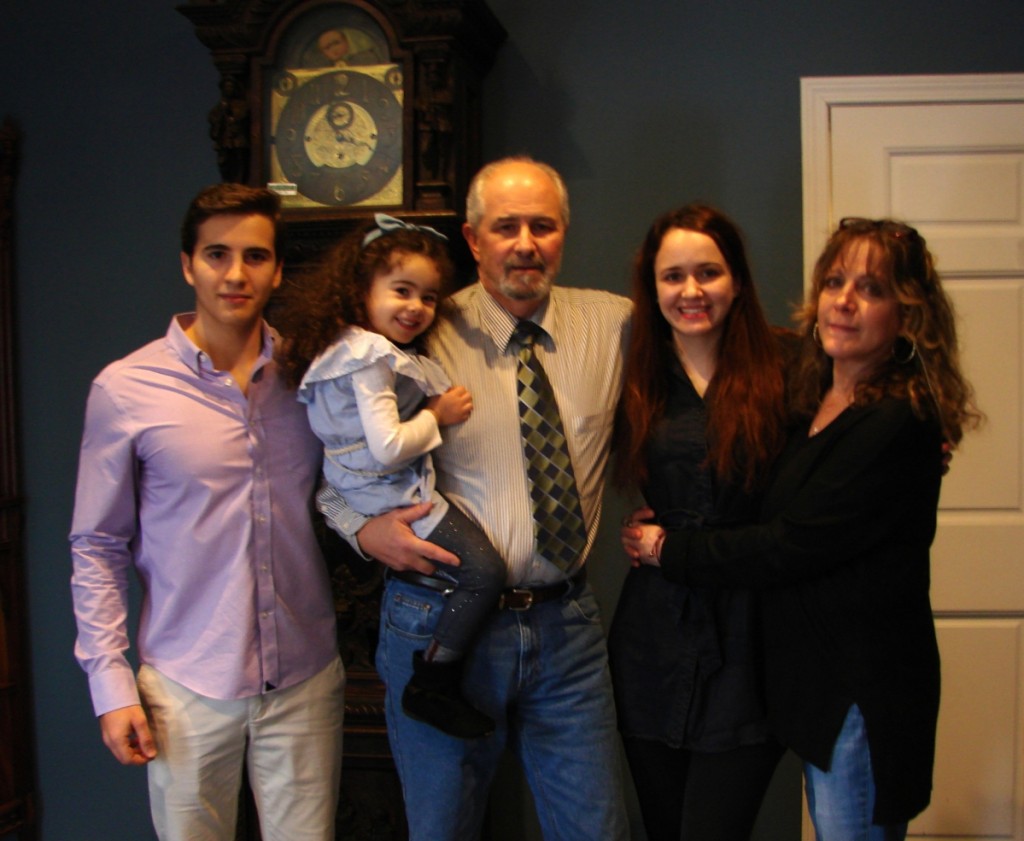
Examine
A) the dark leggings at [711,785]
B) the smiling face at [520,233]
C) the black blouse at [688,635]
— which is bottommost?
the dark leggings at [711,785]

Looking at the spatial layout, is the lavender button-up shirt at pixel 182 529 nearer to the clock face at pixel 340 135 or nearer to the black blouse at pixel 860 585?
the clock face at pixel 340 135

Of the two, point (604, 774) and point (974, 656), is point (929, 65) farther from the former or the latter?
point (604, 774)

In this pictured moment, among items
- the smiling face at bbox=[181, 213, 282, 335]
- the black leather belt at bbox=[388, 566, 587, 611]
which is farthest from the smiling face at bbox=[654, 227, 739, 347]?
the smiling face at bbox=[181, 213, 282, 335]

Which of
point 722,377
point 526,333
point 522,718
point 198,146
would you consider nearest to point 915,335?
point 722,377

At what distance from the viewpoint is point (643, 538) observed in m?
1.70

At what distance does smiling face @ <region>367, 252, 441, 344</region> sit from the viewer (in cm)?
166

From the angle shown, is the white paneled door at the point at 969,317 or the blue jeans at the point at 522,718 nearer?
the blue jeans at the point at 522,718

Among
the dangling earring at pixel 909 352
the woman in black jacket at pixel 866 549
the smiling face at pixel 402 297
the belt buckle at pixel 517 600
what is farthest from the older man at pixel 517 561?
the dangling earring at pixel 909 352

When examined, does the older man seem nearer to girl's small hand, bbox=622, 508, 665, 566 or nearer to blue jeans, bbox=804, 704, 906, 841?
girl's small hand, bbox=622, 508, 665, 566

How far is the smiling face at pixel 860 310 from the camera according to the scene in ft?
4.96

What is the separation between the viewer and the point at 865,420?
1.49 meters

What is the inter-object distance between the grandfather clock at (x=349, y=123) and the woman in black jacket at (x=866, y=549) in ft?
3.23

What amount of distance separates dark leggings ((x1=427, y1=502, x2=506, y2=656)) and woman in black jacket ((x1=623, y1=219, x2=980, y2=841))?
377mm

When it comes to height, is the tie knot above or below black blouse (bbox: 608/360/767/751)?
above
